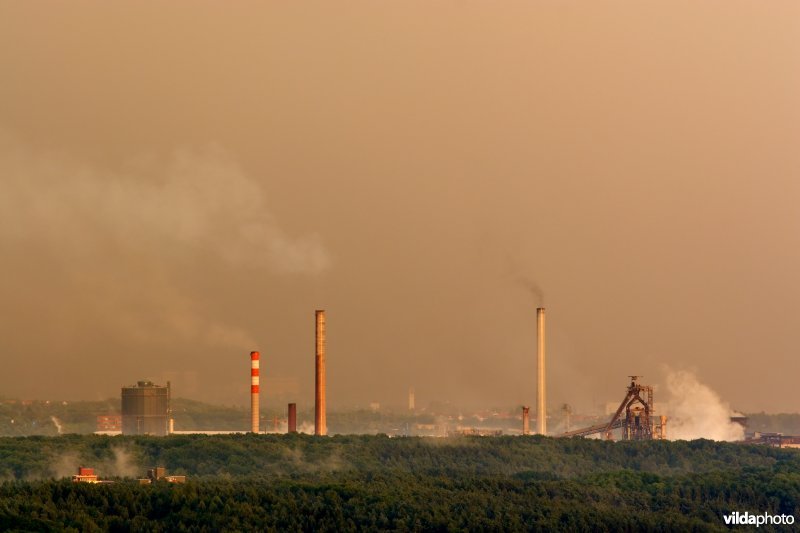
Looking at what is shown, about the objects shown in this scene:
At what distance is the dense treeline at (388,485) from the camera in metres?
111

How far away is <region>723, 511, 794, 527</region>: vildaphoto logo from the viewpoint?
12888 centimetres

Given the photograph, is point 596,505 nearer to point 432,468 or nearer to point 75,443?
point 432,468

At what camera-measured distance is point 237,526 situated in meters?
108

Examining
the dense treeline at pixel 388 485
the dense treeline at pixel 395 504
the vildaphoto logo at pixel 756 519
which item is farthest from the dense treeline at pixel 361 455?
the vildaphoto logo at pixel 756 519

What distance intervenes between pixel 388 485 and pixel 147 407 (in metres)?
71.5

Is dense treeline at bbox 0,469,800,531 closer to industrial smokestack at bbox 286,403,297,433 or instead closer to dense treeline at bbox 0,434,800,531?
dense treeline at bbox 0,434,800,531

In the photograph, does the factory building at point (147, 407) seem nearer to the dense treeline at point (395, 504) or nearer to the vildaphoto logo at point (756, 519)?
the dense treeline at point (395, 504)

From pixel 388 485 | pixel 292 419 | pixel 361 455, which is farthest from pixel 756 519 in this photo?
pixel 292 419

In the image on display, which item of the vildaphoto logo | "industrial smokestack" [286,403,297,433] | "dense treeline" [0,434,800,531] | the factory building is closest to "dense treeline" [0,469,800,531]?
"dense treeline" [0,434,800,531]

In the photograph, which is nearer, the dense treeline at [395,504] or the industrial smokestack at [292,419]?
the dense treeline at [395,504]

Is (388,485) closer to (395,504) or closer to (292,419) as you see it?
(395,504)

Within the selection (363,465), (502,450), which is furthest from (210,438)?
(502,450)

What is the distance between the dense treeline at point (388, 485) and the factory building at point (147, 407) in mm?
20485

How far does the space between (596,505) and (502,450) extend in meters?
56.6
